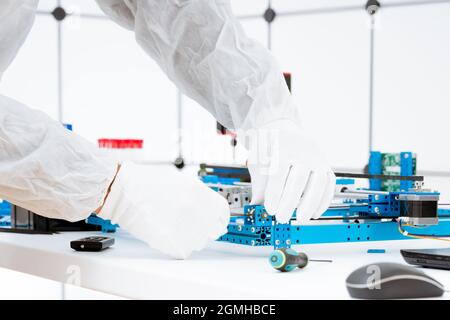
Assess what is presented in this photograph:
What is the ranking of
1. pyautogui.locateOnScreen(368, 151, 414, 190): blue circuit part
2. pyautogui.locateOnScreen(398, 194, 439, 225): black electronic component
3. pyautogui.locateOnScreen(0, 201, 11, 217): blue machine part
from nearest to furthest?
pyautogui.locateOnScreen(398, 194, 439, 225): black electronic component
pyautogui.locateOnScreen(368, 151, 414, 190): blue circuit part
pyautogui.locateOnScreen(0, 201, 11, 217): blue machine part

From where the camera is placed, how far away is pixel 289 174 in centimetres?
123

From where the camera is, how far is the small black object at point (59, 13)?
325 centimetres

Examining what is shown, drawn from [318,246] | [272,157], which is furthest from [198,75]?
[318,246]

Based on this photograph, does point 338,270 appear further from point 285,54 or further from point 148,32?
point 285,54

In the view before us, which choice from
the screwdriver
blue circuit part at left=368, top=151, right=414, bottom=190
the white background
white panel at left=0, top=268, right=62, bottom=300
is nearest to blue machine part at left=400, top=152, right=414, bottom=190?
blue circuit part at left=368, top=151, right=414, bottom=190

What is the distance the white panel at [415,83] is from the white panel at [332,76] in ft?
0.25

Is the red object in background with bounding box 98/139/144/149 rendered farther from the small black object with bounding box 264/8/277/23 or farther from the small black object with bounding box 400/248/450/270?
the small black object with bounding box 264/8/277/23

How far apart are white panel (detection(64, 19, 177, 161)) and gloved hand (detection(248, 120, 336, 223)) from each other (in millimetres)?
2146

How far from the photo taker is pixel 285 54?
132 inches

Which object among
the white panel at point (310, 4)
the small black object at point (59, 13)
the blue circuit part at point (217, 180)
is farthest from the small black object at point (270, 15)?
the blue circuit part at point (217, 180)

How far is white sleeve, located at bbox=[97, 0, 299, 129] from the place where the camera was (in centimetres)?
137
